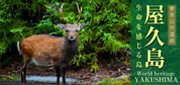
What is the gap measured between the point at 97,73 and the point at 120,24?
5.81ft

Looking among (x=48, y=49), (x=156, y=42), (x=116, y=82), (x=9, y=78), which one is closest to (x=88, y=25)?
(x=156, y=42)

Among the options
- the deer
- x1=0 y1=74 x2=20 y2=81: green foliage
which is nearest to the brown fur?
the deer

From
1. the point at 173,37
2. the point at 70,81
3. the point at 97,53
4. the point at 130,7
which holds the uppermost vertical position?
the point at 130,7

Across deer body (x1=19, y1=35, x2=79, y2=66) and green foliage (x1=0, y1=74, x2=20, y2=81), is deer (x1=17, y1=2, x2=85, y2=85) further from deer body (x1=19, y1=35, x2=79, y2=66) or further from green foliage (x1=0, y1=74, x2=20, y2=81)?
green foliage (x1=0, y1=74, x2=20, y2=81)

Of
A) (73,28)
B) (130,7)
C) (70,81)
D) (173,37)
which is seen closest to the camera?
(73,28)

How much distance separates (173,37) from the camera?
7.29 meters

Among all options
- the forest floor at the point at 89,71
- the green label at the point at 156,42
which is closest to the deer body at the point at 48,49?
the forest floor at the point at 89,71

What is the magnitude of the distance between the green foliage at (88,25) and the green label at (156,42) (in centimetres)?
42

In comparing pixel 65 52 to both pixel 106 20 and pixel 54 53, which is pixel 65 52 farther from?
pixel 106 20

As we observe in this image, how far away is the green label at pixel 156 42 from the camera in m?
7.27

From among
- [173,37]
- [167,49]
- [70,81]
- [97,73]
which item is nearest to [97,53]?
[97,73]

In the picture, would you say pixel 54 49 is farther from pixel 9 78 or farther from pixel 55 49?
pixel 9 78

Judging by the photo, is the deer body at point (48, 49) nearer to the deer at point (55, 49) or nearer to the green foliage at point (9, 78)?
the deer at point (55, 49)

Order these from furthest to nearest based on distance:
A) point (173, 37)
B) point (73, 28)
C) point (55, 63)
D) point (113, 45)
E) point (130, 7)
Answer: point (130, 7) → point (113, 45) → point (173, 37) → point (55, 63) → point (73, 28)
